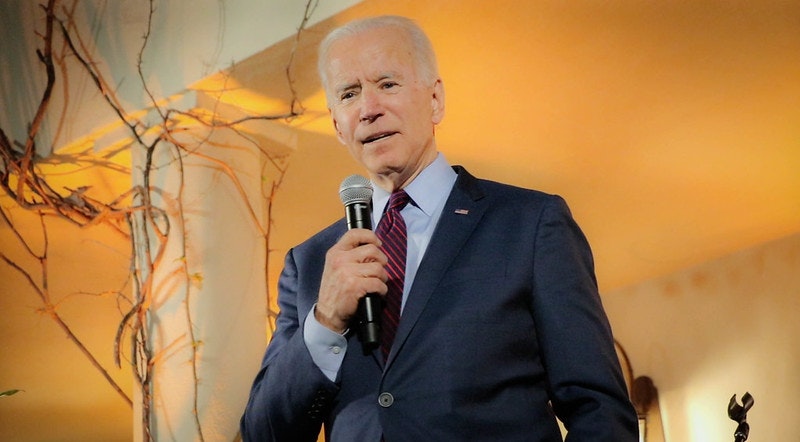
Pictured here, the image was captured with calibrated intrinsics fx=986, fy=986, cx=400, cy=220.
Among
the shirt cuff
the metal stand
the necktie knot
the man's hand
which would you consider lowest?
the metal stand

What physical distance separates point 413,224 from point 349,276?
0.75 feet

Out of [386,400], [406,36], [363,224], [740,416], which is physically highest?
[406,36]

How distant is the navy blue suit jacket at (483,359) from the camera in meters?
1.29

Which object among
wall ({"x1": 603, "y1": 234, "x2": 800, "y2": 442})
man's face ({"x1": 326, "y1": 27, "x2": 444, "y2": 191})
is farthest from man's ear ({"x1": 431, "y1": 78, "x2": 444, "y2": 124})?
wall ({"x1": 603, "y1": 234, "x2": 800, "y2": 442})

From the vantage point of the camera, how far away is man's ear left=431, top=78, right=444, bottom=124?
5.32 feet

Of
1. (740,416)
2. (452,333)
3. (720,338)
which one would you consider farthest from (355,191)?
(720,338)

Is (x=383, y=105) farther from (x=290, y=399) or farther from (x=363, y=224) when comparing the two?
(x=290, y=399)

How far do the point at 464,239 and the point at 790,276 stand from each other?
463 centimetres

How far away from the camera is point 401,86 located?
1.56m

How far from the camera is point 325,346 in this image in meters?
1.38

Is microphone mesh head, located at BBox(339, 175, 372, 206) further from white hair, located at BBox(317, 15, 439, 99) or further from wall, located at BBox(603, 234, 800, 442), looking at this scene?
wall, located at BBox(603, 234, 800, 442)

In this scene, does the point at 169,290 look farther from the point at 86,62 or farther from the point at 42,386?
the point at 42,386

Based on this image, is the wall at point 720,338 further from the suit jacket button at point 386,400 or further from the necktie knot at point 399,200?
the suit jacket button at point 386,400

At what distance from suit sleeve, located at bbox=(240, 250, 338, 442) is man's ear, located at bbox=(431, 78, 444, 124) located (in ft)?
1.43
